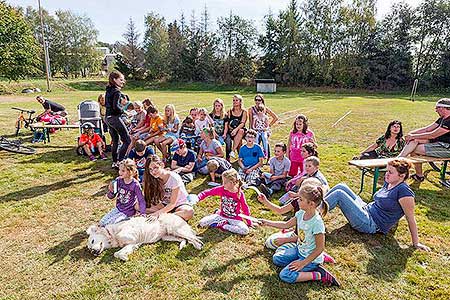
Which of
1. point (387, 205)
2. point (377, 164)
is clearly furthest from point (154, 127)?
point (387, 205)

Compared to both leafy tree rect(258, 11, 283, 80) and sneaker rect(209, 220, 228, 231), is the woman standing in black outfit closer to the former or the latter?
sneaker rect(209, 220, 228, 231)

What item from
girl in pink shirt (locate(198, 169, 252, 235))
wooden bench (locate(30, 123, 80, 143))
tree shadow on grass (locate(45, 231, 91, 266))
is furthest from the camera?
wooden bench (locate(30, 123, 80, 143))

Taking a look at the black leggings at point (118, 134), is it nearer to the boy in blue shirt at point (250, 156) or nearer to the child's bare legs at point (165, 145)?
the child's bare legs at point (165, 145)

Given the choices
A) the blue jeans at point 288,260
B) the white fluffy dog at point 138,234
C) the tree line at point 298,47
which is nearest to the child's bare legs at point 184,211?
the white fluffy dog at point 138,234

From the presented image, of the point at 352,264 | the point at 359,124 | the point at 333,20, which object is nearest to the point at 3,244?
the point at 352,264

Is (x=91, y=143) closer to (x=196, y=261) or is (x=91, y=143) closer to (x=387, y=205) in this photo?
(x=196, y=261)

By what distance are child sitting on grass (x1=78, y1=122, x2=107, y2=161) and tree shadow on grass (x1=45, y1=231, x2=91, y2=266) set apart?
4.02 meters

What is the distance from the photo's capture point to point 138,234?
3.86 meters

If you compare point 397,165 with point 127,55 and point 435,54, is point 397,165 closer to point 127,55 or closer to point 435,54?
point 435,54

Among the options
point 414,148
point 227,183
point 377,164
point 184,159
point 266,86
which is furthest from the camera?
point 266,86

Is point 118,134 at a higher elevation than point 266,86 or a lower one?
lower

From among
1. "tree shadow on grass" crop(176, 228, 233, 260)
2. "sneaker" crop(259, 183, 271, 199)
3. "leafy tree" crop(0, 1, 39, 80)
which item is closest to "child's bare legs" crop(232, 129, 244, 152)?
"sneaker" crop(259, 183, 271, 199)

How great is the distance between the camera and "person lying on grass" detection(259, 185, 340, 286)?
306 cm

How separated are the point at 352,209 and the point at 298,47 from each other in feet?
134
